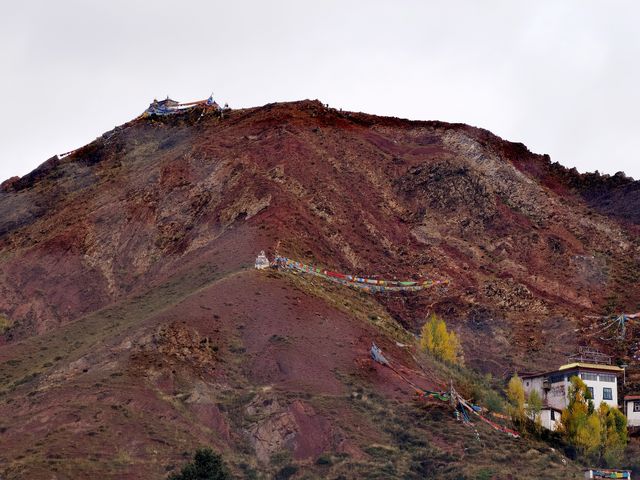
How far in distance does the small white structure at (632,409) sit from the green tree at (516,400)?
5387 millimetres

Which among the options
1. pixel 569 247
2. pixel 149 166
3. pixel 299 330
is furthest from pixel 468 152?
pixel 299 330

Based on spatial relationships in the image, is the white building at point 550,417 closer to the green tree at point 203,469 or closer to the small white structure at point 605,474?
the small white structure at point 605,474

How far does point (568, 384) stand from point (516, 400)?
122 inches

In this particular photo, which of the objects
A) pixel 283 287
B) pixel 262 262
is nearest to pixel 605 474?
pixel 283 287

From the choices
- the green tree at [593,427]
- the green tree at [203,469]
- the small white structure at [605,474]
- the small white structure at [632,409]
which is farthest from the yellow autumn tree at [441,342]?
the green tree at [203,469]

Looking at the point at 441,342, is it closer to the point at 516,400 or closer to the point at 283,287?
the point at 516,400

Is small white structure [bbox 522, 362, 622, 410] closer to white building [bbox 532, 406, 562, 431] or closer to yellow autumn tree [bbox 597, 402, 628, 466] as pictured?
white building [bbox 532, 406, 562, 431]

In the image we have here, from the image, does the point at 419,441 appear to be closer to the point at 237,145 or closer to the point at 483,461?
the point at 483,461

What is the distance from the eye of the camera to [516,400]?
6228cm

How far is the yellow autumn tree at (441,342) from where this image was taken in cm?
6688

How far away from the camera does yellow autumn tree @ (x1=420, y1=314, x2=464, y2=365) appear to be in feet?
219

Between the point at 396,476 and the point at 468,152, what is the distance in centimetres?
4374

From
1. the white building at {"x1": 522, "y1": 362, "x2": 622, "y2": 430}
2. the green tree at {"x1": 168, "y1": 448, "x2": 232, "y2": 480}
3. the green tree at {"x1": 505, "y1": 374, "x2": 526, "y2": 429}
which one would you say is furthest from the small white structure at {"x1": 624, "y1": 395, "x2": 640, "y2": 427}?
the green tree at {"x1": 168, "y1": 448, "x2": 232, "y2": 480}

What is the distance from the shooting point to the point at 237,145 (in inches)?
3305
